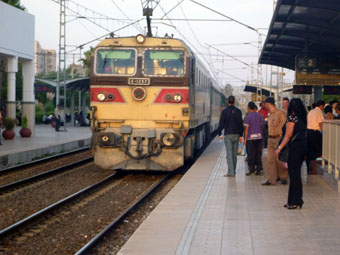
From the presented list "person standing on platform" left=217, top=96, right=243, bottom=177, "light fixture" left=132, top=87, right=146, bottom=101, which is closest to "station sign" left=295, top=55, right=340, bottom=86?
"light fixture" left=132, top=87, right=146, bottom=101

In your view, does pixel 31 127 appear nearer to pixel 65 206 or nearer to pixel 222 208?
pixel 65 206

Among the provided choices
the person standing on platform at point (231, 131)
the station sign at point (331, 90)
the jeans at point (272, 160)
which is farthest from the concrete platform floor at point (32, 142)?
the station sign at point (331, 90)

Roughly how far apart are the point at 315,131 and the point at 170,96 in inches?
152

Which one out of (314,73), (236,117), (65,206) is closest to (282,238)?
(65,206)

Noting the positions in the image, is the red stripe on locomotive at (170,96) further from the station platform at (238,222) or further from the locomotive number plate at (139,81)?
the station platform at (238,222)

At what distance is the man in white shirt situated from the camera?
15.0 m

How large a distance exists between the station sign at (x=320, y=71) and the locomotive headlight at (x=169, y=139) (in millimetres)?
9247

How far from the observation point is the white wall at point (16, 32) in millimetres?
30781

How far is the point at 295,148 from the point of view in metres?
10.1

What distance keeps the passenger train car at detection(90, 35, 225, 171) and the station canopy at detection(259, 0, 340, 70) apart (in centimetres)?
328

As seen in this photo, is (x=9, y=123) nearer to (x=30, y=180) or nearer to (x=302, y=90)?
(x=302, y=90)

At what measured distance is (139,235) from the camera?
805cm

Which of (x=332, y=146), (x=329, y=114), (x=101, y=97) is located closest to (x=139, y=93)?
(x=101, y=97)

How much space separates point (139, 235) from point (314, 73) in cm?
1723
